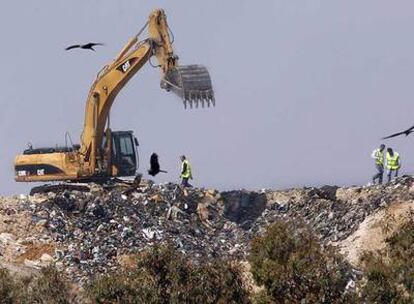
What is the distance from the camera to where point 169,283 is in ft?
81.0

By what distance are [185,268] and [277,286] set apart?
1.64 metres

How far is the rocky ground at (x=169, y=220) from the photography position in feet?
119

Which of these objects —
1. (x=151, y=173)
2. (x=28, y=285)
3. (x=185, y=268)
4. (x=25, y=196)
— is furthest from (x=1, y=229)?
(x=185, y=268)

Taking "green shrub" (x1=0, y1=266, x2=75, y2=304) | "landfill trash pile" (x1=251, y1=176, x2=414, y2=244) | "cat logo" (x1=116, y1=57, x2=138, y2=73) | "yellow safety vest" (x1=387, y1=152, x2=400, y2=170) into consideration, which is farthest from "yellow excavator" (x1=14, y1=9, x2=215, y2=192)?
"green shrub" (x1=0, y1=266, x2=75, y2=304)

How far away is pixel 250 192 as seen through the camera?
44188mm

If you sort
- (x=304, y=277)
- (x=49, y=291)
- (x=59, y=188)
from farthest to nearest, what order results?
(x=59, y=188)
(x=49, y=291)
(x=304, y=277)

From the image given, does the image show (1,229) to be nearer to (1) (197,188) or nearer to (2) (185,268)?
(1) (197,188)

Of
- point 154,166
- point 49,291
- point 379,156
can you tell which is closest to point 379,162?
point 379,156

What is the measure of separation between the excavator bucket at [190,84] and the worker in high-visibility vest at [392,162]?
6193mm

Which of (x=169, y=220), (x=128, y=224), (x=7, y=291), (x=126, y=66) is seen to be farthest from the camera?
(x=126, y=66)

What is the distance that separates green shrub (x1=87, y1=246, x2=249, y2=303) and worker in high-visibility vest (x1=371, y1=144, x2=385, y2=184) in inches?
748

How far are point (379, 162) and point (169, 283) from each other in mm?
19848

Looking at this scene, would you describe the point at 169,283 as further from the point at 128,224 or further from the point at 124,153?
the point at 124,153

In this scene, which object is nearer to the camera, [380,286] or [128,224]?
[380,286]
